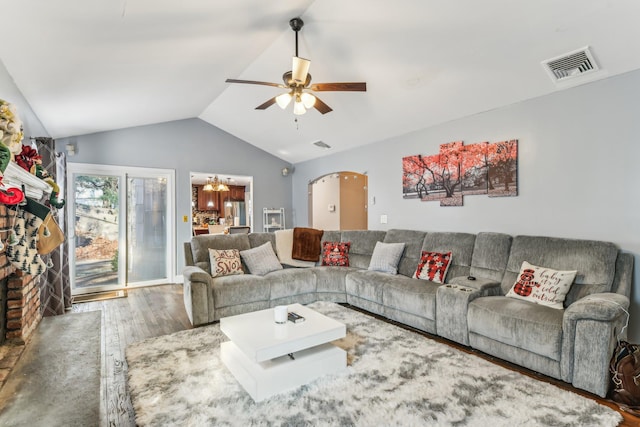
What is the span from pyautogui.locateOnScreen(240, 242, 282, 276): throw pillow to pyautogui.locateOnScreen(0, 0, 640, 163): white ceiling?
2.20 meters

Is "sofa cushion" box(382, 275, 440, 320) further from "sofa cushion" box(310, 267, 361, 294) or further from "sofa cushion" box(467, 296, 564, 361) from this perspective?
"sofa cushion" box(310, 267, 361, 294)

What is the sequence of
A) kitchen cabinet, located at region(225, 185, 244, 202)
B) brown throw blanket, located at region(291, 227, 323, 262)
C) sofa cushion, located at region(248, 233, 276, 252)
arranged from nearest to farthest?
sofa cushion, located at region(248, 233, 276, 252) < brown throw blanket, located at region(291, 227, 323, 262) < kitchen cabinet, located at region(225, 185, 244, 202)

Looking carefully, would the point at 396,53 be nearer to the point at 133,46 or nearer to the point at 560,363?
the point at 133,46

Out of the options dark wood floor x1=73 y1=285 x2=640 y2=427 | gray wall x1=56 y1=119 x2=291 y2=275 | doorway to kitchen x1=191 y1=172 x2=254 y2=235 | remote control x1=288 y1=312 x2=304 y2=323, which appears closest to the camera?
dark wood floor x1=73 y1=285 x2=640 y2=427

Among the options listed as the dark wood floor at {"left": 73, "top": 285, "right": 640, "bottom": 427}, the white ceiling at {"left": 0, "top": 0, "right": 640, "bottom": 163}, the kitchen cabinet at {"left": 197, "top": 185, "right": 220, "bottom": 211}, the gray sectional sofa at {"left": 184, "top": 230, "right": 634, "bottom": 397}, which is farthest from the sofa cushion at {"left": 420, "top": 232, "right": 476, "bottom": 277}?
the kitchen cabinet at {"left": 197, "top": 185, "right": 220, "bottom": 211}

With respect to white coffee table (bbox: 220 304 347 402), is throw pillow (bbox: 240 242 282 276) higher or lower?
higher

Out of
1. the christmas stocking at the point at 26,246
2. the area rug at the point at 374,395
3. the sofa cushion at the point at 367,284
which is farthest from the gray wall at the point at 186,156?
the area rug at the point at 374,395

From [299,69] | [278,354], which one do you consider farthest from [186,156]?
[278,354]

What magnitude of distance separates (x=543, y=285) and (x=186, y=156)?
18.6 ft

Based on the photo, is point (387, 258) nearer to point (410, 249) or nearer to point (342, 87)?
point (410, 249)

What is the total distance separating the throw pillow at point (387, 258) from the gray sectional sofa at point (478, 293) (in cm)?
10

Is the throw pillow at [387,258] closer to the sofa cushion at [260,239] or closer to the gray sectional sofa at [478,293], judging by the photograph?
the gray sectional sofa at [478,293]

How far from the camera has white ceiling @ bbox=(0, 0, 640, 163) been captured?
7.48 ft

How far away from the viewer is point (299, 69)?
110 inches
